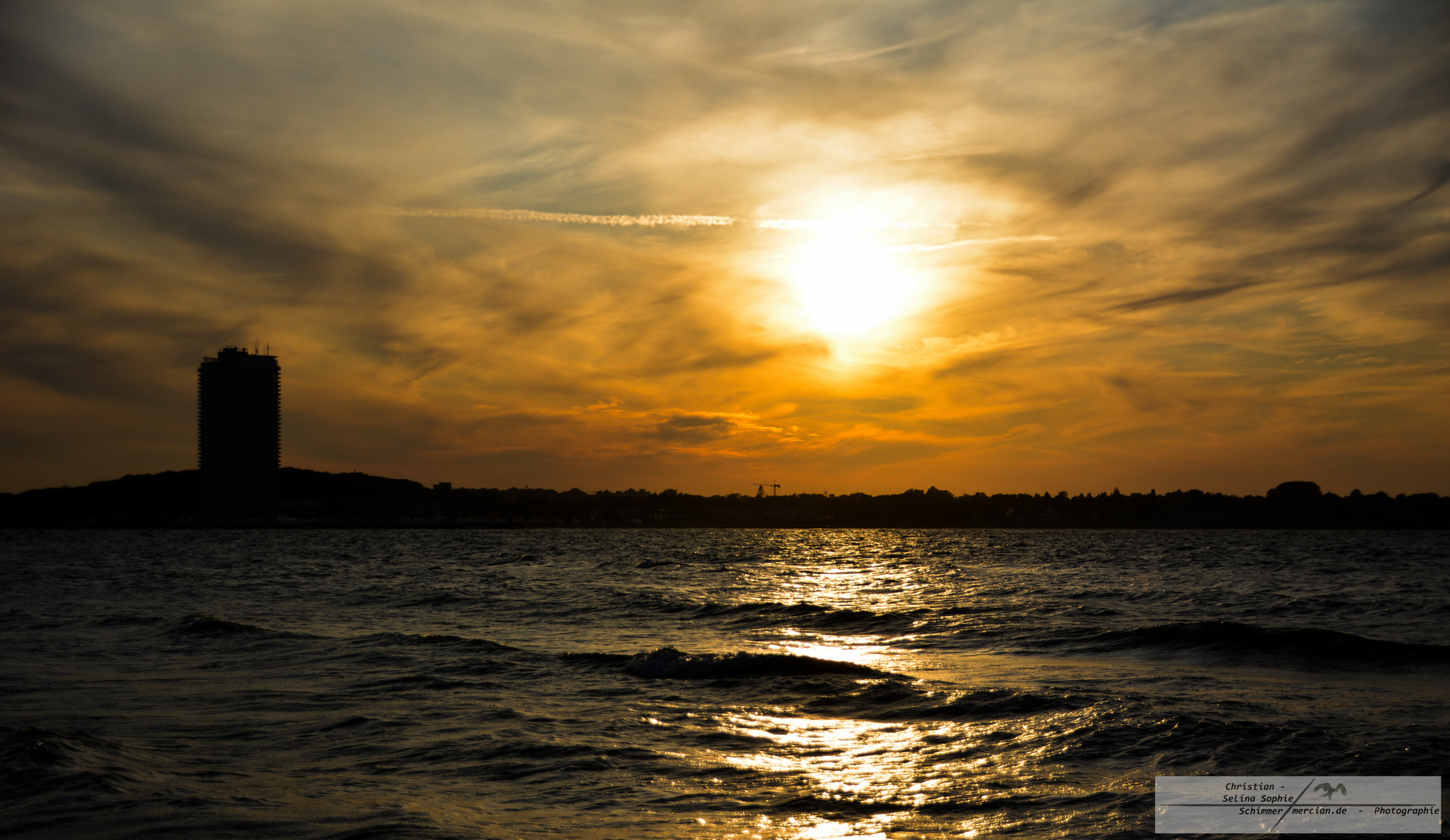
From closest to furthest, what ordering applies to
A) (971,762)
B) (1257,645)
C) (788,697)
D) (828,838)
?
1. (828,838)
2. (971,762)
3. (788,697)
4. (1257,645)

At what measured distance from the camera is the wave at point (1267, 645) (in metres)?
27.4

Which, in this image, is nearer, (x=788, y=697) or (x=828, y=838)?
(x=828, y=838)

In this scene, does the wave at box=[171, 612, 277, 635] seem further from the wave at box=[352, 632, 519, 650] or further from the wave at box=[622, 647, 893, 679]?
the wave at box=[622, 647, 893, 679]

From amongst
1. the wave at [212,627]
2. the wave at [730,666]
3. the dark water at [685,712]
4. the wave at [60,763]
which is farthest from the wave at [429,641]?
the wave at [60,763]

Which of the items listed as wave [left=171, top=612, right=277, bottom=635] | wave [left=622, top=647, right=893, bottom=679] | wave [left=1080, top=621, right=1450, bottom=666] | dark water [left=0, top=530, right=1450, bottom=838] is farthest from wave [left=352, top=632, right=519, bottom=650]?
wave [left=1080, top=621, right=1450, bottom=666]

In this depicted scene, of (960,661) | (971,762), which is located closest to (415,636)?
(960,661)

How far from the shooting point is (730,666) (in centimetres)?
2652

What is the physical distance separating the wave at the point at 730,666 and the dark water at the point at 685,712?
117mm

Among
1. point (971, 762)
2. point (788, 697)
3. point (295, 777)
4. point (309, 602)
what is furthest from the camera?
point (309, 602)

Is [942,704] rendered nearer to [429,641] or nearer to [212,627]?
[429,641]

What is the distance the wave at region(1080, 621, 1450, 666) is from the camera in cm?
2736

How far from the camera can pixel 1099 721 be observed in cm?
1841

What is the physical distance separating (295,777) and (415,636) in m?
19.5

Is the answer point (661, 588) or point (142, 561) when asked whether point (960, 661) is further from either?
point (142, 561)
